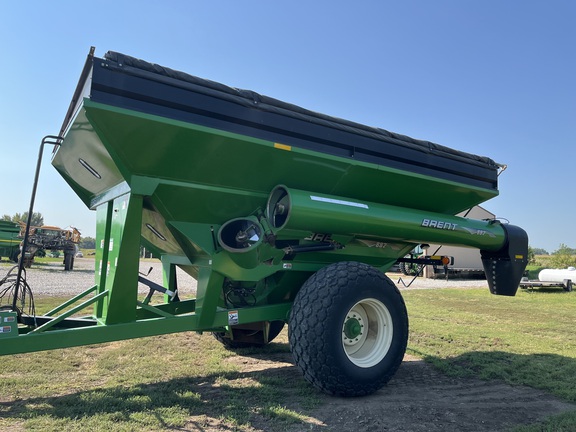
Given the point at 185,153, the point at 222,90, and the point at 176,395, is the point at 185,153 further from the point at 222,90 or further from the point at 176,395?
the point at 176,395

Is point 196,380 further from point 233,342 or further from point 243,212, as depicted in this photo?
point 243,212

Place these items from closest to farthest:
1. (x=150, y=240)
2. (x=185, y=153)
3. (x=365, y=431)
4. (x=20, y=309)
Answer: (x=365, y=431) → (x=185, y=153) → (x=20, y=309) → (x=150, y=240)

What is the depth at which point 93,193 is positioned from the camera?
186 inches

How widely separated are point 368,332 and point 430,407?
0.95m

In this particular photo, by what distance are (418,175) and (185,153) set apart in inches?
104

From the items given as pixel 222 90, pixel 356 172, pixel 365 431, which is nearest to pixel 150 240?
pixel 222 90

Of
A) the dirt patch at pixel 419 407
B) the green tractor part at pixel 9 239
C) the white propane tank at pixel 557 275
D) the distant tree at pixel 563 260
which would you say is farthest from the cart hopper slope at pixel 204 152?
the distant tree at pixel 563 260

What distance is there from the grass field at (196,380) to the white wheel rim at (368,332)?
61cm

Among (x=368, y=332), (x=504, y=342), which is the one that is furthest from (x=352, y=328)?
(x=504, y=342)

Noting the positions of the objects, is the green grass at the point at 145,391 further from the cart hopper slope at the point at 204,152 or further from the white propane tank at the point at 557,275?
the white propane tank at the point at 557,275

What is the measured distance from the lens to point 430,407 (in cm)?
366

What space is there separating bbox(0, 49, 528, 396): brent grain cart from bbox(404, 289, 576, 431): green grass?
138 cm

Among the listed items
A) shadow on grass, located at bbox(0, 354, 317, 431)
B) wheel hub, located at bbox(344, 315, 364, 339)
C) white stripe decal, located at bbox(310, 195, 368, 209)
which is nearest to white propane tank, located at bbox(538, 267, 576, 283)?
white stripe decal, located at bbox(310, 195, 368, 209)

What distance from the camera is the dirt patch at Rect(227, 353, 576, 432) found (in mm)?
3275
